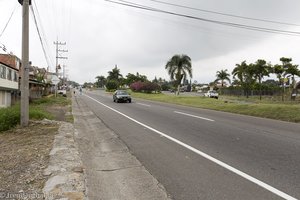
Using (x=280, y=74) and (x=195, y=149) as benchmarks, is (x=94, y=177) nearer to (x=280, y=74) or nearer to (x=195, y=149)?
(x=195, y=149)

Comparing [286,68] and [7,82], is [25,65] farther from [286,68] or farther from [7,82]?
[286,68]

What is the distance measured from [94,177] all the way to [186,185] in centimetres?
187

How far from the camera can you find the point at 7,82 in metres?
36.2

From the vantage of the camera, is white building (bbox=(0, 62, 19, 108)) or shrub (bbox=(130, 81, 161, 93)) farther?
shrub (bbox=(130, 81, 161, 93))

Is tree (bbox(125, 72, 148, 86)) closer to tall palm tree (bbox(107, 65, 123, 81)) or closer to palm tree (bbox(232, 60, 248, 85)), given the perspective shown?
tall palm tree (bbox(107, 65, 123, 81))

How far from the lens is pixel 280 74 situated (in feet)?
170

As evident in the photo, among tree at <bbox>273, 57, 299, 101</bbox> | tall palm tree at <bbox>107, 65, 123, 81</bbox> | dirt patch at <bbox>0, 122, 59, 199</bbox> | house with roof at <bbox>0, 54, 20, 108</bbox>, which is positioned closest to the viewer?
dirt patch at <bbox>0, 122, 59, 199</bbox>

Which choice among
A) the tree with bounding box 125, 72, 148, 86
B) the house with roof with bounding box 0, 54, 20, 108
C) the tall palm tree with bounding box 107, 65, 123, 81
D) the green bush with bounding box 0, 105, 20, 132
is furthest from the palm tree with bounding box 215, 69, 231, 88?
the green bush with bounding box 0, 105, 20, 132

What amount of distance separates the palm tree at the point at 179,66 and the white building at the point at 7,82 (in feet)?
80.2

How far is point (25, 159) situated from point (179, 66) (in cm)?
4716

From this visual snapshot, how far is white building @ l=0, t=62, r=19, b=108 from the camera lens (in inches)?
1340

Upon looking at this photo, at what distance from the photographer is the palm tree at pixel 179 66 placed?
173 feet

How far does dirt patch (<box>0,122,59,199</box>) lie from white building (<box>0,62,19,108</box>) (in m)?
24.1

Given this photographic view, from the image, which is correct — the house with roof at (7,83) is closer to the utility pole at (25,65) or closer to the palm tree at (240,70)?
the utility pole at (25,65)
